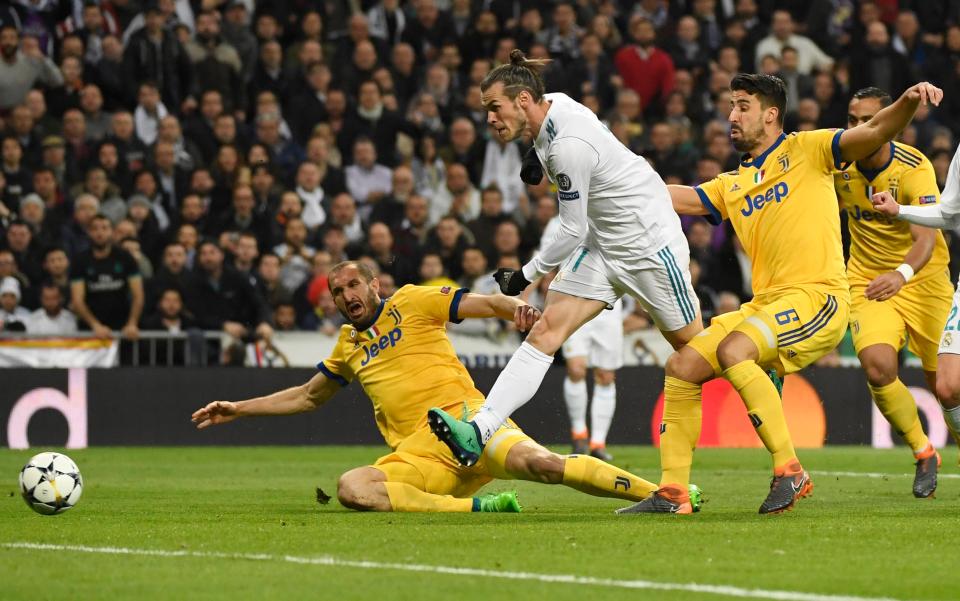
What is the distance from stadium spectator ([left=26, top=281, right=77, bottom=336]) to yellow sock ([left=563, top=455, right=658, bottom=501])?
9539mm

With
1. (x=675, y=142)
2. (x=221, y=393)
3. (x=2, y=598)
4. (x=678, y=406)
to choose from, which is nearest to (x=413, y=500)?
(x=678, y=406)

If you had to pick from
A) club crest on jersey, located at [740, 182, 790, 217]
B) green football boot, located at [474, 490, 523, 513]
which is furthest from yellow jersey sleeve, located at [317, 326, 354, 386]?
club crest on jersey, located at [740, 182, 790, 217]

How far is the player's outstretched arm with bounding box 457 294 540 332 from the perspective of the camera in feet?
28.1

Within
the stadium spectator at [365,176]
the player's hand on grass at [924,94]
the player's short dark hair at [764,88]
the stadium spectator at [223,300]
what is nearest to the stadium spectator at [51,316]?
the stadium spectator at [223,300]

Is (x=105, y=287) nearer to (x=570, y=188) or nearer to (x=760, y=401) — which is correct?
(x=570, y=188)

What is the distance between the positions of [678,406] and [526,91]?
1.92 m

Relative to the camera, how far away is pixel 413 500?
9078mm

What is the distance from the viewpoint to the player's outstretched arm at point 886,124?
318 inches

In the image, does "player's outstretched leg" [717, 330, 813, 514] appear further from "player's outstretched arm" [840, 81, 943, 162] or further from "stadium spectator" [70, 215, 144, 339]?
"stadium spectator" [70, 215, 144, 339]

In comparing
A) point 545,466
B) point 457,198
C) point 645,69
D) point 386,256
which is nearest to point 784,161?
point 545,466

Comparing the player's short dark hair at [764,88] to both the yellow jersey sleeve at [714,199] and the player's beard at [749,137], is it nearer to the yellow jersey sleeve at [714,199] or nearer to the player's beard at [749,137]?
the player's beard at [749,137]

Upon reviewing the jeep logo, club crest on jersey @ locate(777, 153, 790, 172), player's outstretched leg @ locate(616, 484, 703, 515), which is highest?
club crest on jersey @ locate(777, 153, 790, 172)

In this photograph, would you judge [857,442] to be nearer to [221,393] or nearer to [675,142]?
[675,142]

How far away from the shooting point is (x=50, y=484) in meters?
8.72
